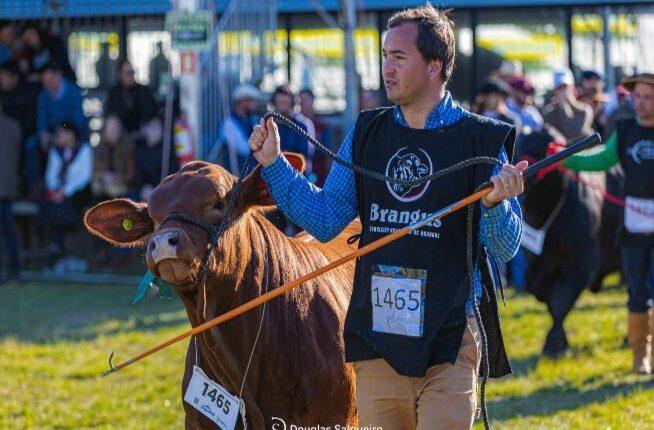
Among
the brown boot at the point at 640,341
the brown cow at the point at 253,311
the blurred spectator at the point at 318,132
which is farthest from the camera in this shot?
the blurred spectator at the point at 318,132

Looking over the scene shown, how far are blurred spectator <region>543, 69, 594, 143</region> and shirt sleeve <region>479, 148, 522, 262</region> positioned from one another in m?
8.61

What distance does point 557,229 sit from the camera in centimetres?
980

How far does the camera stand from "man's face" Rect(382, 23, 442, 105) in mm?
4234

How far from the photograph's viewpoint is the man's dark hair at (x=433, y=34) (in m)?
4.24

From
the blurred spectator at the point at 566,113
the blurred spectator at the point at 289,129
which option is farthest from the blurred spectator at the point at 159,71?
the blurred spectator at the point at 566,113

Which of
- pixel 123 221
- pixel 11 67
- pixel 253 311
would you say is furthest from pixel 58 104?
pixel 253 311

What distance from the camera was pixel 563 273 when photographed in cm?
971

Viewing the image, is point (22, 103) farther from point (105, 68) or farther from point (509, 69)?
point (509, 69)

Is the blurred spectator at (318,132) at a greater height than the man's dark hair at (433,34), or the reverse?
the man's dark hair at (433,34)

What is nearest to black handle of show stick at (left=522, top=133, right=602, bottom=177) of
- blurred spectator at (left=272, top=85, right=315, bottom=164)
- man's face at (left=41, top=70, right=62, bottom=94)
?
blurred spectator at (left=272, top=85, right=315, bottom=164)

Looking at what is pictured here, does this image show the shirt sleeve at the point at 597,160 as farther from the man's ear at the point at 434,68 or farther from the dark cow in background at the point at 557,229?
the man's ear at the point at 434,68

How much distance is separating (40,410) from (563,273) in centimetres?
404

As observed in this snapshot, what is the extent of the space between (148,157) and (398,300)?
9938 mm

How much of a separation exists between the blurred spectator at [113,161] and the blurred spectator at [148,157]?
0.34 feet
